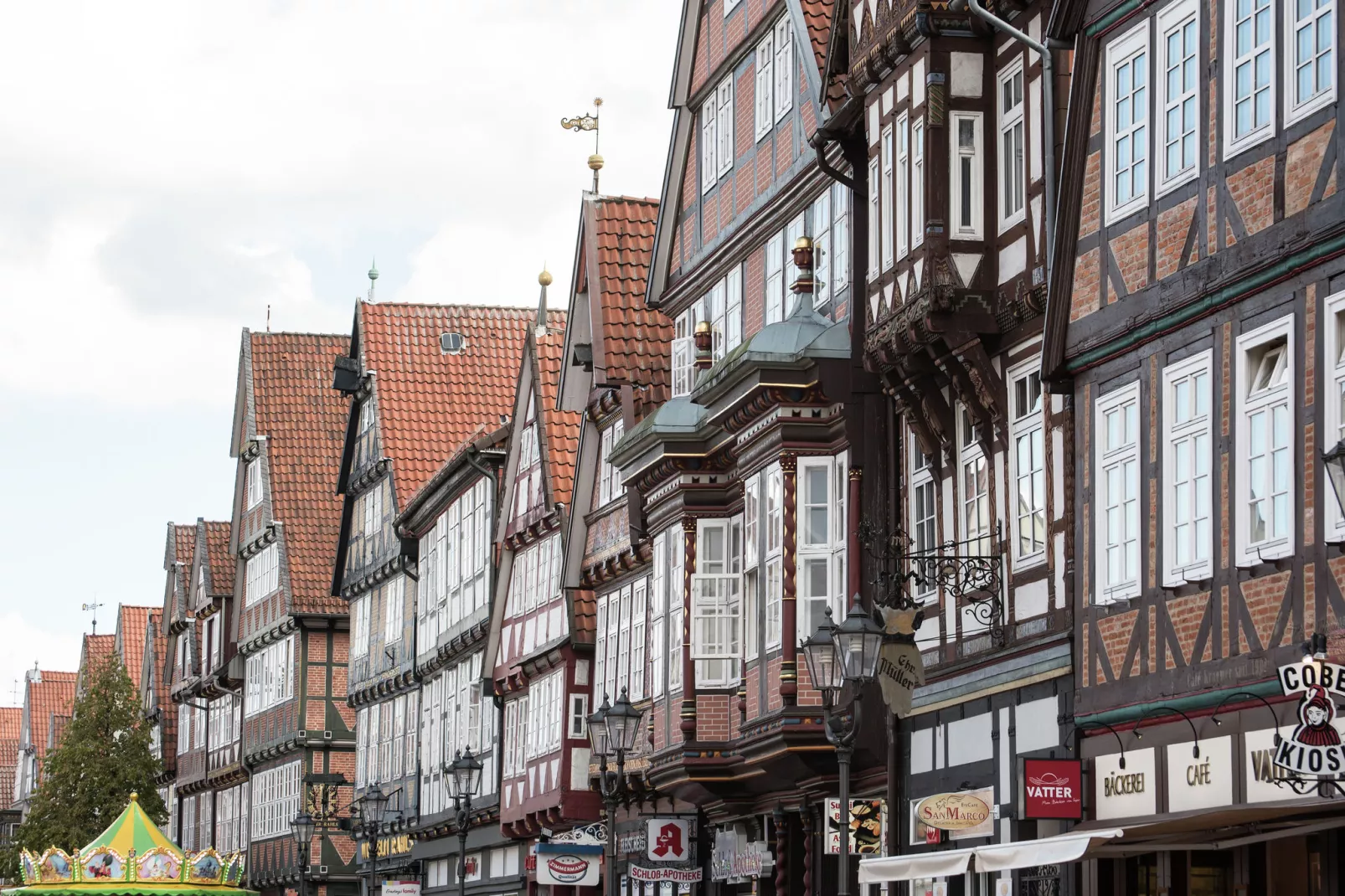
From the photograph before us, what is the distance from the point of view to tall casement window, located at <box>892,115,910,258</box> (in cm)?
2434

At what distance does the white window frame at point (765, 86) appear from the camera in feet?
102

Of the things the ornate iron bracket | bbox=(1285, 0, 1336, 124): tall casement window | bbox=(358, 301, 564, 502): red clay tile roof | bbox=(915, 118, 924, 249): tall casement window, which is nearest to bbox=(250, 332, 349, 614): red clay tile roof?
bbox=(358, 301, 564, 502): red clay tile roof

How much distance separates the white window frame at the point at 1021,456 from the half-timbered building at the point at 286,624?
40.9m

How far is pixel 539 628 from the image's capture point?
143 ft

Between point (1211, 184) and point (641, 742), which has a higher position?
point (1211, 184)

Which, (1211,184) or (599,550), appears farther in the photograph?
(599,550)

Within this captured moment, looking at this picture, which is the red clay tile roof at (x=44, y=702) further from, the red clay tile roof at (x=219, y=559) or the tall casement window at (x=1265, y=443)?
the tall casement window at (x=1265, y=443)

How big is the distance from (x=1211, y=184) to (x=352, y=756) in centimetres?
4971

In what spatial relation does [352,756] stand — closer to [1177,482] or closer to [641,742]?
[641,742]

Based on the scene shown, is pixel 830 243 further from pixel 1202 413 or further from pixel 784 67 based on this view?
pixel 1202 413

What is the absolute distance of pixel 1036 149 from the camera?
73.8 ft

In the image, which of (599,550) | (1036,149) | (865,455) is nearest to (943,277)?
(1036,149)

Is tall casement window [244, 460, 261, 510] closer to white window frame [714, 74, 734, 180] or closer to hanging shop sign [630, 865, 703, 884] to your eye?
hanging shop sign [630, 865, 703, 884]

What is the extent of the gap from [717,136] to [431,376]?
26.4m
